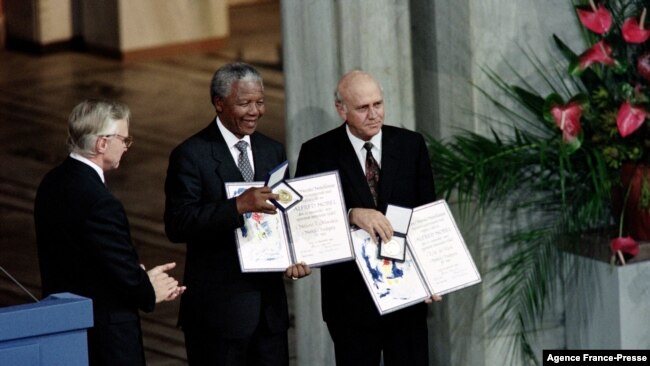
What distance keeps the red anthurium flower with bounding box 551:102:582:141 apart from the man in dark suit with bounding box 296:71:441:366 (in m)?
0.72

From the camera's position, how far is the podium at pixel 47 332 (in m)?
4.61

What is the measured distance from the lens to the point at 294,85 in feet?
21.8

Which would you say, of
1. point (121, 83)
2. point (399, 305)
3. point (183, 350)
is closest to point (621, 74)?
point (399, 305)

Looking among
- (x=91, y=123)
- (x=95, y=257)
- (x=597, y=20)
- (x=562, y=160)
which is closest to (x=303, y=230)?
(x=95, y=257)

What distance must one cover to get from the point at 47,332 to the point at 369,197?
1.47 m

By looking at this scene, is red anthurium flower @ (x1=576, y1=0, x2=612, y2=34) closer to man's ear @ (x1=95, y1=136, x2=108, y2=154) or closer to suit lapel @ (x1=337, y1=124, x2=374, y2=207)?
suit lapel @ (x1=337, y1=124, x2=374, y2=207)

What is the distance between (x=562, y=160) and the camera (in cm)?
612

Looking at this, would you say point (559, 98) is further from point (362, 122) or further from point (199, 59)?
point (199, 59)

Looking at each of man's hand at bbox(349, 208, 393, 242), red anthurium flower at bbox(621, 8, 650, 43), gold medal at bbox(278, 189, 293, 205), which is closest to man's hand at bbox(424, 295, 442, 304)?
man's hand at bbox(349, 208, 393, 242)

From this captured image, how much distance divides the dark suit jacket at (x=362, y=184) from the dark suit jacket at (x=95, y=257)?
855mm

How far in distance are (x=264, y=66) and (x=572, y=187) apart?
947 cm

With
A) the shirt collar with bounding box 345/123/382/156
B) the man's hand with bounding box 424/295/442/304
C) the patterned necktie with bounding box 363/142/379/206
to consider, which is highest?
the shirt collar with bounding box 345/123/382/156

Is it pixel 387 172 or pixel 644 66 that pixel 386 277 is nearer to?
pixel 387 172

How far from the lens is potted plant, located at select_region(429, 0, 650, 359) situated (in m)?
6.09
